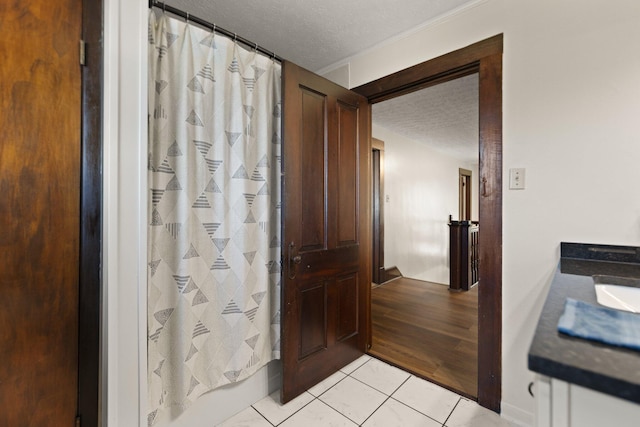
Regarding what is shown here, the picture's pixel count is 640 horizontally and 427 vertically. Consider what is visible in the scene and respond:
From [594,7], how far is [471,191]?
6663mm

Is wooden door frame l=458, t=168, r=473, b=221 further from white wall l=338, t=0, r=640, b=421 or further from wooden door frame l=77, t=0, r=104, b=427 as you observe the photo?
wooden door frame l=77, t=0, r=104, b=427

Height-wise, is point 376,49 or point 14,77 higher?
point 376,49

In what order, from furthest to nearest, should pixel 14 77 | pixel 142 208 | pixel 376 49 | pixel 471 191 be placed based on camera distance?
pixel 471 191 → pixel 376 49 → pixel 142 208 → pixel 14 77

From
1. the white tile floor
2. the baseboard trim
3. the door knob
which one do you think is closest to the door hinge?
the door knob

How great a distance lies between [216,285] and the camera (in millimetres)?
1426

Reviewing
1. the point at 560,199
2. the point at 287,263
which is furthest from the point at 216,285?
the point at 560,199

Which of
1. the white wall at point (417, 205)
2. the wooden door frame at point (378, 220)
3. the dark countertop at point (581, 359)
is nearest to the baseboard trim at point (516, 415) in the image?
the dark countertop at point (581, 359)

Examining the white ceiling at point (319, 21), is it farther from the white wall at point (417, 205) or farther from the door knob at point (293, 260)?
the white wall at point (417, 205)

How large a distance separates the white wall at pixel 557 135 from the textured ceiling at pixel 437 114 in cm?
119

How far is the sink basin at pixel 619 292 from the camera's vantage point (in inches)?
32.9

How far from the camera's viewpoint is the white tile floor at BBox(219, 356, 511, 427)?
1.51 meters

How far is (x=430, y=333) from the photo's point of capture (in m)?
2.60

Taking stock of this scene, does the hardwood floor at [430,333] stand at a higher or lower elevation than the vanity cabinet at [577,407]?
lower

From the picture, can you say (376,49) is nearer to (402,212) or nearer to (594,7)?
(594,7)
